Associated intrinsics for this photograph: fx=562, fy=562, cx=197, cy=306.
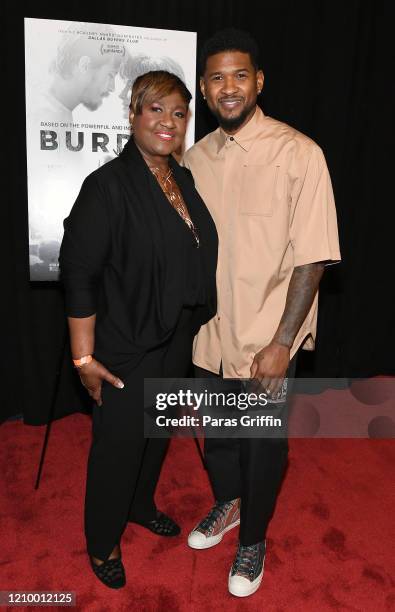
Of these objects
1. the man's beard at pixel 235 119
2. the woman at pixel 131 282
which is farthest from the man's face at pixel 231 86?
the woman at pixel 131 282

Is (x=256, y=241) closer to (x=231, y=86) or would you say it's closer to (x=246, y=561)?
(x=231, y=86)

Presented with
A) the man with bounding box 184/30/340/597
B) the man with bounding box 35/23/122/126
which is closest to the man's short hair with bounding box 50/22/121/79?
the man with bounding box 35/23/122/126

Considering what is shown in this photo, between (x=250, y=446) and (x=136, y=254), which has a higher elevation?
(x=136, y=254)

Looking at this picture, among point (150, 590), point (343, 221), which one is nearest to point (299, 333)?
point (150, 590)

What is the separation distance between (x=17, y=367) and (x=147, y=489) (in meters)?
1.32

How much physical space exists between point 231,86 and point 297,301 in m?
0.74

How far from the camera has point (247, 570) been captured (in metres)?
1.98

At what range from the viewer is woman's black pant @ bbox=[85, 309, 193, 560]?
1.83 metres

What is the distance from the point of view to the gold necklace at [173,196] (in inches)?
71.4

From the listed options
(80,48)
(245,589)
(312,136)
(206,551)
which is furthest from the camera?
(312,136)

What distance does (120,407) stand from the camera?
1827mm

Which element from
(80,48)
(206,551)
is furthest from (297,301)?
(80,48)

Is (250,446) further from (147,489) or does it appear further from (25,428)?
(25,428)

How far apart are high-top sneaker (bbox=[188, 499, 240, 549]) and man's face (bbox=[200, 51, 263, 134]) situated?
4.90ft
